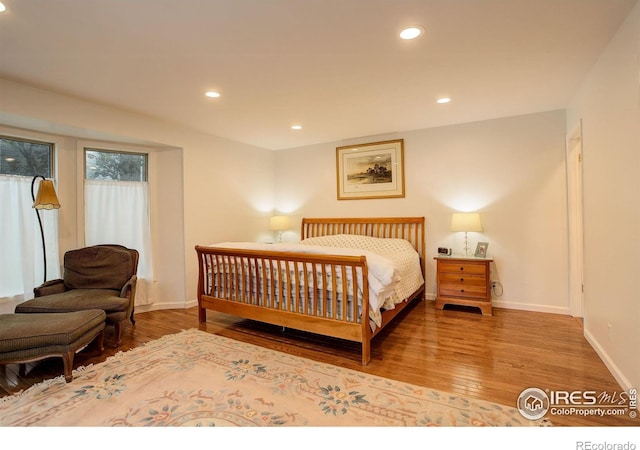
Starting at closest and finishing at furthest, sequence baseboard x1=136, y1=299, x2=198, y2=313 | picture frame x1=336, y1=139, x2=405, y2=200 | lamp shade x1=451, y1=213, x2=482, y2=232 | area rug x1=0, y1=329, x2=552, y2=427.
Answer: area rug x1=0, y1=329, x2=552, y2=427, lamp shade x1=451, y1=213, x2=482, y2=232, baseboard x1=136, y1=299, x2=198, y2=313, picture frame x1=336, y1=139, x2=405, y2=200

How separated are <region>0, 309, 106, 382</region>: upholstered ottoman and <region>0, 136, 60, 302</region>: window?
3.43 feet

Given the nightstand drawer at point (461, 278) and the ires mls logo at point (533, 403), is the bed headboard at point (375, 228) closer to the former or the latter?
the nightstand drawer at point (461, 278)

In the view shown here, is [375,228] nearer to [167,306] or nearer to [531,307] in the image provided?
[531,307]

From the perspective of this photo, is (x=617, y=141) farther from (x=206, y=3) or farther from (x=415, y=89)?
(x=206, y=3)

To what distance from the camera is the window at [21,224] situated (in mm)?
3164

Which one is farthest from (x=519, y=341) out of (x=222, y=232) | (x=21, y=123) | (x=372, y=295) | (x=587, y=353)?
(x=21, y=123)

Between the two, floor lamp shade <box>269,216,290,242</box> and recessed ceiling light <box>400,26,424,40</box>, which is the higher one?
recessed ceiling light <box>400,26,424,40</box>

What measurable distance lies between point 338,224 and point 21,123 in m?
4.03

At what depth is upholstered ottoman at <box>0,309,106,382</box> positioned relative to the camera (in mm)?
2199

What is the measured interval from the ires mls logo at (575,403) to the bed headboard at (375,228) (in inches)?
96.0

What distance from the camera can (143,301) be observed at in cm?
409

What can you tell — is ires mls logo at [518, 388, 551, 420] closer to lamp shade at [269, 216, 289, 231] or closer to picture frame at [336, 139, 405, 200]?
picture frame at [336, 139, 405, 200]

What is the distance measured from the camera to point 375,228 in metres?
4.85

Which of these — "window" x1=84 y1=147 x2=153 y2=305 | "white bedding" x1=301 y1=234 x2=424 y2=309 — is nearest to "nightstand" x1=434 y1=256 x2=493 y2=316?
"white bedding" x1=301 y1=234 x2=424 y2=309
